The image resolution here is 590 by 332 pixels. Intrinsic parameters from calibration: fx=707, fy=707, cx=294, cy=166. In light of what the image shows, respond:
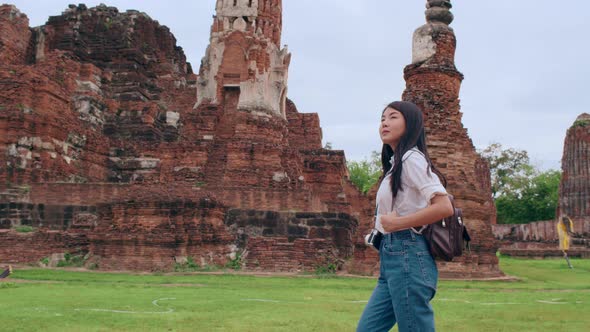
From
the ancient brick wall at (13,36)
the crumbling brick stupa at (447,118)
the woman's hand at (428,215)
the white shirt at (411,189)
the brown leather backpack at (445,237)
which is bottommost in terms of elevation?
the brown leather backpack at (445,237)

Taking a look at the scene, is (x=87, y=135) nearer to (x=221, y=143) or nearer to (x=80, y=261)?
(x=221, y=143)

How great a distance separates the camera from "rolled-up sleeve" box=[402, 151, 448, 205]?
3500mm

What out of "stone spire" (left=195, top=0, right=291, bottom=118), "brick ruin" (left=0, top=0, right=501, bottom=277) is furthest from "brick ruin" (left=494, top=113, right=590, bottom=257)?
"stone spire" (left=195, top=0, right=291, bottom=118)

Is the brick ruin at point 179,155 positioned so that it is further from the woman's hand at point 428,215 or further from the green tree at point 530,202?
the green tree at point 530,202

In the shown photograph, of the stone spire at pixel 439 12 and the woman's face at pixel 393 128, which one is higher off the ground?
the stone spire at pixel 439 12

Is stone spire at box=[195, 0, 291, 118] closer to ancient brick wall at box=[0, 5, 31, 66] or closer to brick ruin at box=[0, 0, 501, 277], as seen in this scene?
brick ruin at box=[0, 0, 501, 277]

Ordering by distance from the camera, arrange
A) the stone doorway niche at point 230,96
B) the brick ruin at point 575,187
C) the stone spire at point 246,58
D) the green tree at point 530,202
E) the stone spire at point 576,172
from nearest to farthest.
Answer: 1. the stone spire at point 246,58
2. the stone doorway niche at point 230,96
3. the brick ruin at point 575,187
4. the stone spire at point 576,172
5. the green tree at point 530,202

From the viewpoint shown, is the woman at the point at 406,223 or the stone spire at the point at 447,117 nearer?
the woman at the point at 406,223

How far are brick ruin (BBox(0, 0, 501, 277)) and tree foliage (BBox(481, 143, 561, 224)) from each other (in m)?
29.6

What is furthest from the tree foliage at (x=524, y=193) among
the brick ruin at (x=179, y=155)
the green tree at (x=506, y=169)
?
the brick ruin at (x=179, y=155)

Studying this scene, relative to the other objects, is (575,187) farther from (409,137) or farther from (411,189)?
(411,189)

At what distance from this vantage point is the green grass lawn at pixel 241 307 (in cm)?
622

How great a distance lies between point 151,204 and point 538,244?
22.1 meters

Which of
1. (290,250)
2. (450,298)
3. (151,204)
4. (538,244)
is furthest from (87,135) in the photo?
(538,244)
